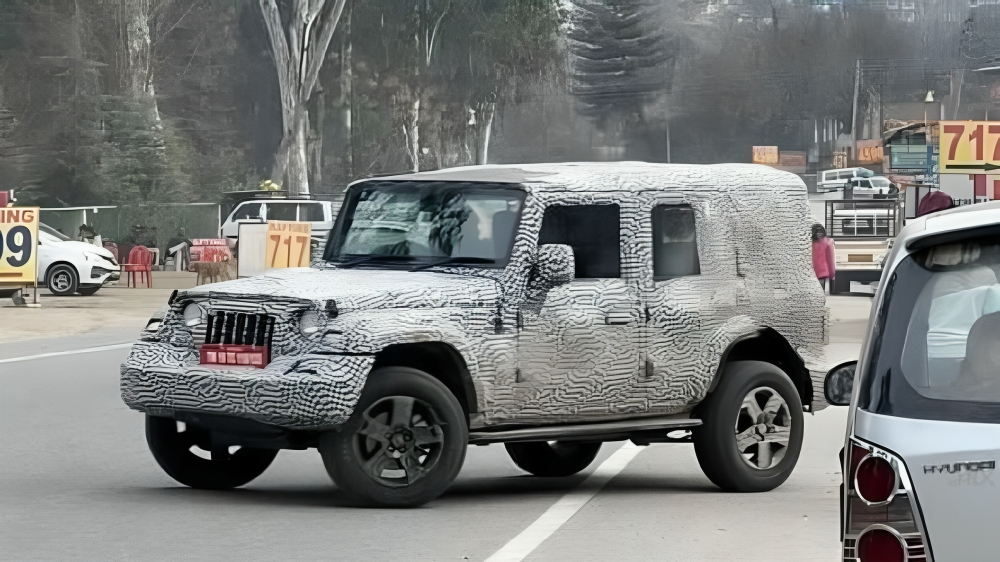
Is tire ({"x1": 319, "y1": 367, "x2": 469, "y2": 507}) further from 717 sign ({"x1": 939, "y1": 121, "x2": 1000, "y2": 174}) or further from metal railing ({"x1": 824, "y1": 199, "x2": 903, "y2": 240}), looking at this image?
metal railing ({"x1": 824, "y1": 199, "x2": 903, "y2": 240})

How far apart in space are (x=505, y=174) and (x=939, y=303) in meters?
6.34

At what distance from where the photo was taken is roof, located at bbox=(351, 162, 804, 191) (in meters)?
10.4

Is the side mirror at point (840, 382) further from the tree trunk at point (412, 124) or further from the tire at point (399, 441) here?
the tree trunk at point (412, 124)

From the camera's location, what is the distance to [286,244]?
2503cm

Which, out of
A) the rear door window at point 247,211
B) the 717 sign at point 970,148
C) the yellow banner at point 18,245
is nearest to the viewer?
the 717 sign at point 970,148

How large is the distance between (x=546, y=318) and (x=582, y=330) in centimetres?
20

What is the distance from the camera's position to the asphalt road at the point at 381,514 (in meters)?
8.40

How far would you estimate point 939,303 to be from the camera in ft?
13.9

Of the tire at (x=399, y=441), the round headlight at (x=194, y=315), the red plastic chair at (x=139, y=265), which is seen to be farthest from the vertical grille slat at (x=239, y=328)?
the red plastic chair at (x=139, y=265)

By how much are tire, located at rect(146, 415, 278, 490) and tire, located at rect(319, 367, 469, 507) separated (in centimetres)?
97

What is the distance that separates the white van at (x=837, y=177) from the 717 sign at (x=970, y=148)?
33.8 metres

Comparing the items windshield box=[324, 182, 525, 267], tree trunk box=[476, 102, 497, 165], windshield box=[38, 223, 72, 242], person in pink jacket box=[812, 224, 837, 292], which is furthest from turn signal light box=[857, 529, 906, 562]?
tree trunk box=[476, 102, 497, 165]

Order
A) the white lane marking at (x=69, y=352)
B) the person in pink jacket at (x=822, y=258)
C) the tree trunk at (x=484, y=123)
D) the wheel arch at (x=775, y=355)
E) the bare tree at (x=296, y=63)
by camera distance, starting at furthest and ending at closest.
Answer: the tree trunk at (x=484, y=123) → the bare tree at (x=296, y=63) → the person in pink jacket at (x=822, y=258) → the white lane marking at (x=69, y=352) → the wheel arch at (x=775, y=355)

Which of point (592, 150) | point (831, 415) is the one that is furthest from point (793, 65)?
point (831, 415)
